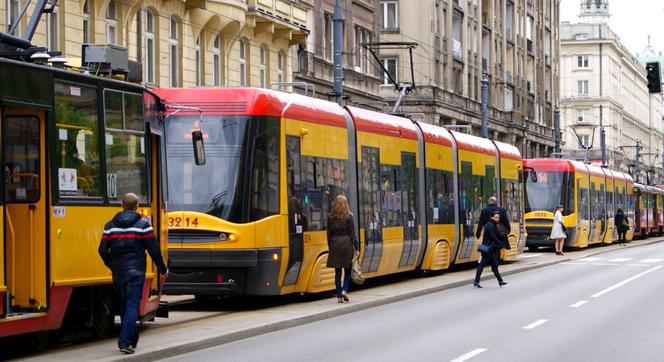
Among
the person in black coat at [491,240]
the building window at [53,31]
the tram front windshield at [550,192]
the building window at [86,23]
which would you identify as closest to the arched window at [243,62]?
the building window at [86,23]

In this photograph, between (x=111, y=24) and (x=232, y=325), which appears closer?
(x=232, y=325)

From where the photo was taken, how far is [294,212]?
20.2 metres

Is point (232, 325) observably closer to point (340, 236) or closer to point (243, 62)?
point (340, 236)

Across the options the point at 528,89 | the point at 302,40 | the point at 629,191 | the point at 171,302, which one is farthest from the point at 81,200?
the point at 528,89

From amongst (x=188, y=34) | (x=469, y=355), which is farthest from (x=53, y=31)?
(x=469, y=355)

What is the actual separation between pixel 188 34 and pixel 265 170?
1786 centimetres

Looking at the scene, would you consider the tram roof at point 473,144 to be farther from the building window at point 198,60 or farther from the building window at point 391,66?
the building window at point 391,66

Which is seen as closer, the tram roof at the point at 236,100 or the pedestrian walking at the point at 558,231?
the tram roof at the point at 236,100

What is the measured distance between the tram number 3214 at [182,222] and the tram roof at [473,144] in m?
Answer: 13.1

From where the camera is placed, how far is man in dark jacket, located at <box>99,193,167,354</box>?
1315 cm

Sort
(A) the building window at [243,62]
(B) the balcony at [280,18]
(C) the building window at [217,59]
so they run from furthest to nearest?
(A) the building window at [243,62], (B) the balcony at [280,18], (C) the building window at [217,59]

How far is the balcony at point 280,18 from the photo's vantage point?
4022cm

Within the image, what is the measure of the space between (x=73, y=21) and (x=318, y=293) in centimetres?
1033

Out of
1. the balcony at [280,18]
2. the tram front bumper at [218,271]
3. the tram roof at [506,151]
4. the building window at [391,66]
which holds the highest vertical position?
the building window at [391,66]
